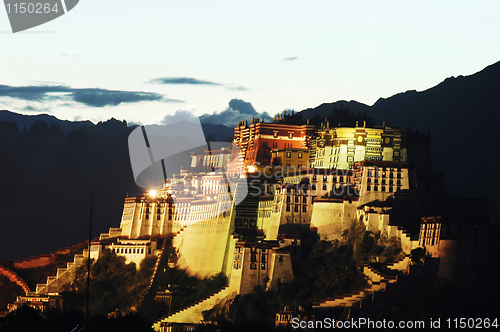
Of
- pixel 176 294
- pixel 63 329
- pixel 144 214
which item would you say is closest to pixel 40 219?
pixel 144 214

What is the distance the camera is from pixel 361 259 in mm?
83875

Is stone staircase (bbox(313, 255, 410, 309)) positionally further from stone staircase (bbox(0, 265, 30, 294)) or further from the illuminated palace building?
stone staircase (bbox(0, 265, 30, 294))

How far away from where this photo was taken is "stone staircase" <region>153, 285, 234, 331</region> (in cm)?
8762

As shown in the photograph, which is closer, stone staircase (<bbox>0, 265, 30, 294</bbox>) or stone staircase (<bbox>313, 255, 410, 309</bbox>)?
stone staircase (<bbox>313, 255, 410, 309</bbox>)

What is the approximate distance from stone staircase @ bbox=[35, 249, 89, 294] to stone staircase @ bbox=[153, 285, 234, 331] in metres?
23.2

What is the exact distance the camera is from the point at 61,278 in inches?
4331

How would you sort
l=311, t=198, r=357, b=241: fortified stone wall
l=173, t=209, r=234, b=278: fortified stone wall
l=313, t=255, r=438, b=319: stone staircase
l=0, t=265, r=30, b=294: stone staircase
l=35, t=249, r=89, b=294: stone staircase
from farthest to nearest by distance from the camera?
l=0, t=265, r=30, b=294: stone staircase
l=35, t=249, r=89, b=294: stone staircase
l=173, t=209, r=234, b=278: fortified stone wall
l=311, t=198, r=357, b=241: fortified stone wall
l=313, t=255, r=438, b=319: stone staircase

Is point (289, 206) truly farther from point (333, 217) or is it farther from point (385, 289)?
point (385, 289)

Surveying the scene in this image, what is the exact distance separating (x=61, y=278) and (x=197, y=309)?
2755 centimetres

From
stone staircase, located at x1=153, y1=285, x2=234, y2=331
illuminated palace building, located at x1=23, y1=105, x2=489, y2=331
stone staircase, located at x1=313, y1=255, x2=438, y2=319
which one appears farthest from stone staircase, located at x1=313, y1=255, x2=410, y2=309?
stone staircase, located at x1=153, y1=285, x2=234, y2=331

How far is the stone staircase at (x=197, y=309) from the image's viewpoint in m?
87.6

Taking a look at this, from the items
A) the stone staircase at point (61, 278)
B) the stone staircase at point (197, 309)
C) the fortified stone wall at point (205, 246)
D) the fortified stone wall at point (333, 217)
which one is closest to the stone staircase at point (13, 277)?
the stone staircase at point (61, 278)

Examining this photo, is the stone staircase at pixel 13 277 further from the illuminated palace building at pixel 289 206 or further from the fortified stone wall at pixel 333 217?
the fortified stone wall at pixel 333 217

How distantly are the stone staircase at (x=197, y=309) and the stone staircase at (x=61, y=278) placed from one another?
2316 centimetres
